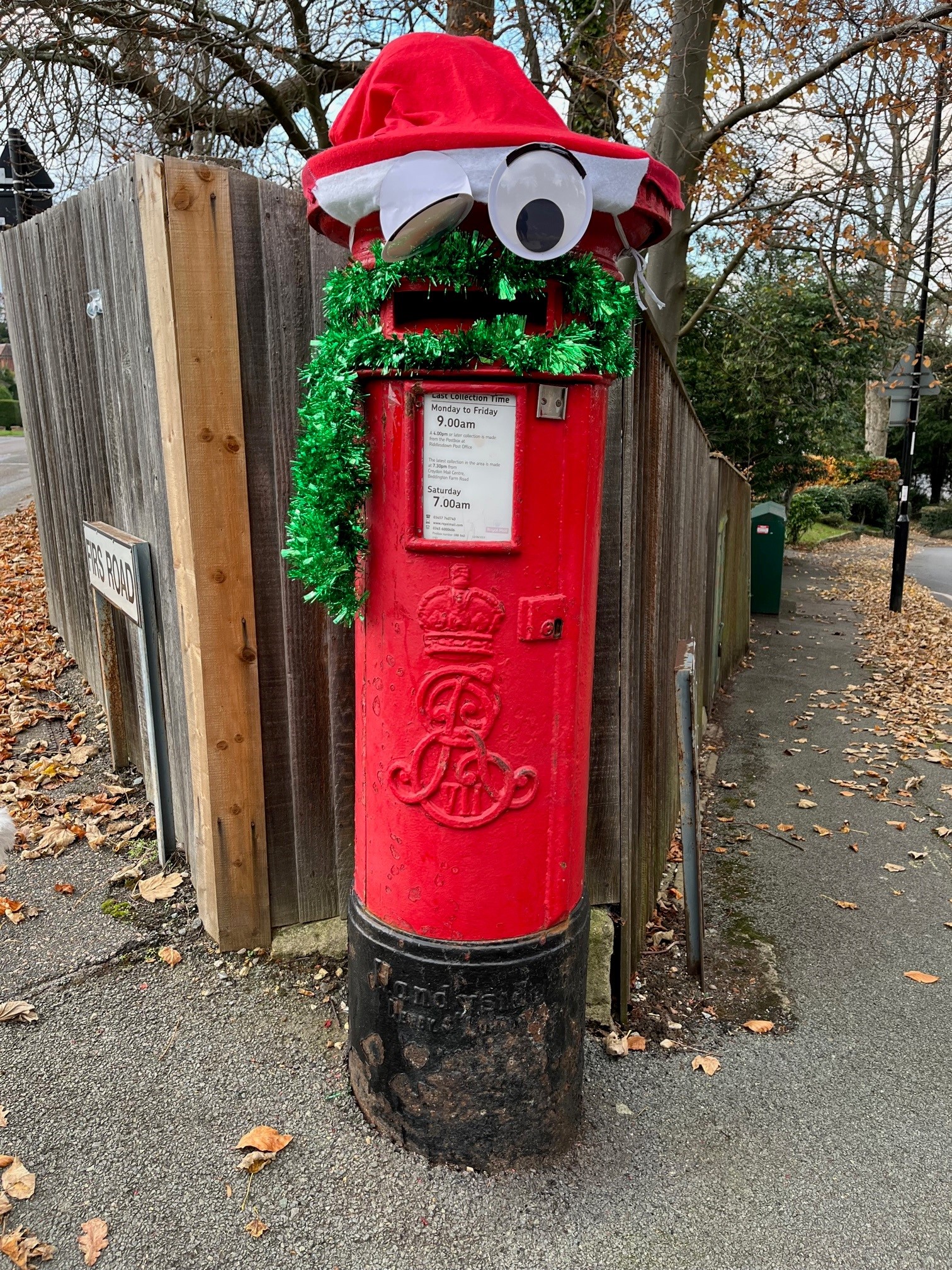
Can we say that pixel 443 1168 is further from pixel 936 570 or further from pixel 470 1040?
pixel 936 570

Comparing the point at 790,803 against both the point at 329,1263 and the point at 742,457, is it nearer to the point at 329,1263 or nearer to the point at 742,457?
the point at 329,1263

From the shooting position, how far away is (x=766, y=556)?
39.4ft

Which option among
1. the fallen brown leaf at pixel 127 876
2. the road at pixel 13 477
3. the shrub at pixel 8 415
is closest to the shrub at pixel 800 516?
the road at pixel 13 477

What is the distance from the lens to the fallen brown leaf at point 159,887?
348cm

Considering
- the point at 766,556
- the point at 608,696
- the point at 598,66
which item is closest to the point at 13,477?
the point at 598,66

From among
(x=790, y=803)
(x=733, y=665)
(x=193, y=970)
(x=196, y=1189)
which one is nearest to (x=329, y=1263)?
(x=196, y=1189)

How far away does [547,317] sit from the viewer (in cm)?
211

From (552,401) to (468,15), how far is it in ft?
25.3

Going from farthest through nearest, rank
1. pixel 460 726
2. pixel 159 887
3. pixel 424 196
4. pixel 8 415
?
pixel 8 415
pixel 159 887
pixel 460 726
pixel 424 196

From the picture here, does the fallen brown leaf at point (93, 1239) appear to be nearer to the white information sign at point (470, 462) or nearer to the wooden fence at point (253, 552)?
the wooden fence at point (253, 552)

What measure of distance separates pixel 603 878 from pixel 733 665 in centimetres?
622

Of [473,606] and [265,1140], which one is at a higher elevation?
[473,606]

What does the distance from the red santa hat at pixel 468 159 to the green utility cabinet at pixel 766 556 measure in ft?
31.9

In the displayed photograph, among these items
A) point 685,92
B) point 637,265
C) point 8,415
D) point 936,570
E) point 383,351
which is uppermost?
point 685,92
